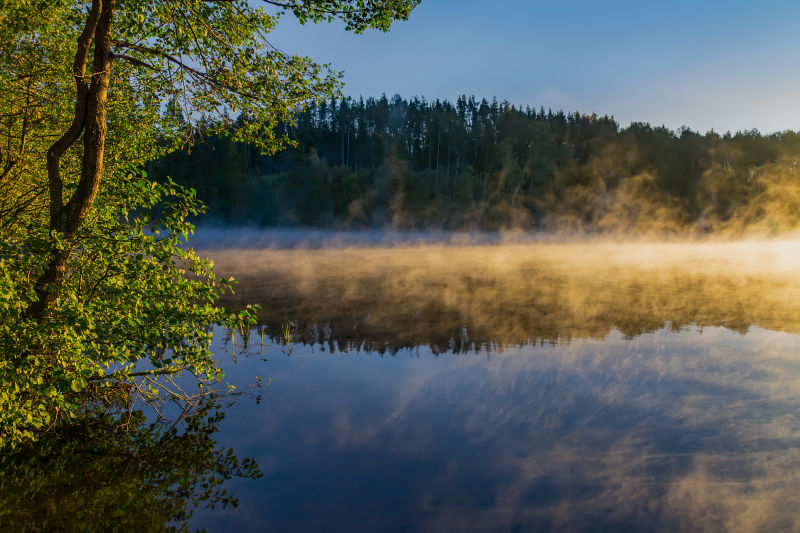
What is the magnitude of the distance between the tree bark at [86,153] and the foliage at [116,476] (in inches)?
119

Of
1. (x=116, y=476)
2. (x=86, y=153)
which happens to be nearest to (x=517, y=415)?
(x=116, y=476)

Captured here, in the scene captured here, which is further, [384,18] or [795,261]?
[795,261]

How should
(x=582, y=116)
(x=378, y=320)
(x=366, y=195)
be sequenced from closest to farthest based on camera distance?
(x=378, y=320)
(x=366, y=195)
(x=582, y=116)

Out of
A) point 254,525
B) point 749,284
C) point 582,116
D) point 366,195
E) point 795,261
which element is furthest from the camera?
point 582,116

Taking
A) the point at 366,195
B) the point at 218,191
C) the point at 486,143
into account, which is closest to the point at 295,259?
the point at 366,195

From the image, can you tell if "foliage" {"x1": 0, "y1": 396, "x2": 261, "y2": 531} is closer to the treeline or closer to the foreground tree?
the foreground tree

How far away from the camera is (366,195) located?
80.1 meters

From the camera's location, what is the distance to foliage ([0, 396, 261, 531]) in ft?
23.5

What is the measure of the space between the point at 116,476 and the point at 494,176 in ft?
264

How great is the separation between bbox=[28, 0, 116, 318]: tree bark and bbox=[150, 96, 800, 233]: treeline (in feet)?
232

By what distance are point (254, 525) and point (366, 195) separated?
74.7 meters

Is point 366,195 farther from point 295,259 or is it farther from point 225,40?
point 225,40

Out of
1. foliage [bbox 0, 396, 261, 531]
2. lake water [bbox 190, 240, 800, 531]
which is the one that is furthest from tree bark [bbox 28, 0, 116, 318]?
lake water [bbox 190, 240, 800, 531]

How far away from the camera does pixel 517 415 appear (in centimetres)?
1117
